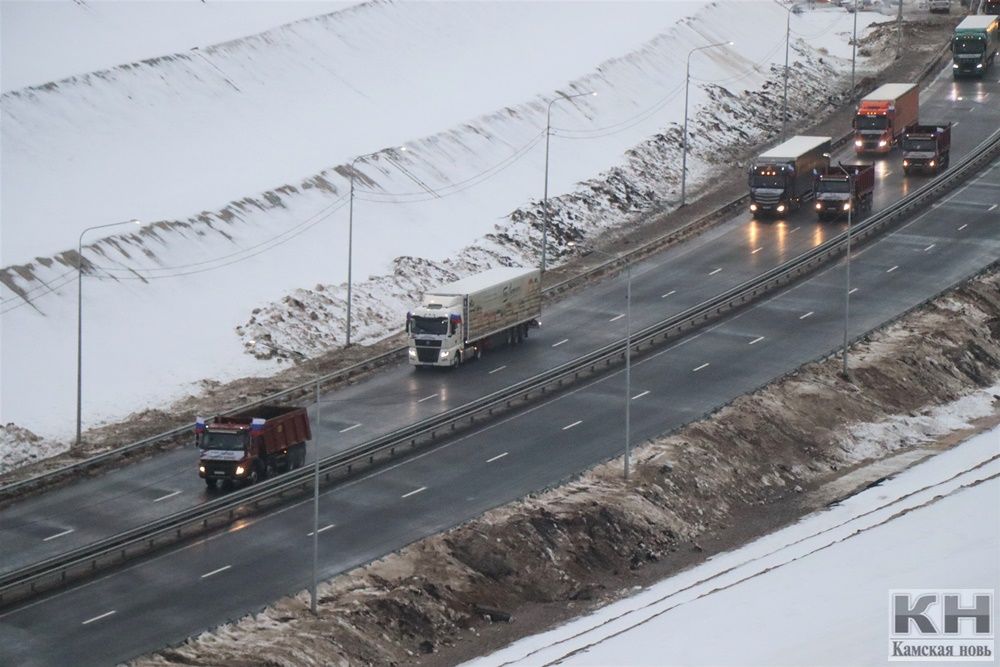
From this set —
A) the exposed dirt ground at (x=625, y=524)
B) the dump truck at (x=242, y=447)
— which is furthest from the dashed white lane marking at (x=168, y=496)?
the exposed dirt ground at (x=625, y=524)

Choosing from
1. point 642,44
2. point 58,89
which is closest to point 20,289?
point 58,89

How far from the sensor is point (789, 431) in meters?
77.4

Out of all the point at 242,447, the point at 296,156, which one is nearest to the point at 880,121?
the point at 296,156

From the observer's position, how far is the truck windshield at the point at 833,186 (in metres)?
104

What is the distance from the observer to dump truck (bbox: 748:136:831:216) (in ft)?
347

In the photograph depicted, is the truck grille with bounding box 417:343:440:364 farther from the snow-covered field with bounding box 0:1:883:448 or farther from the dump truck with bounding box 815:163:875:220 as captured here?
the dump truck with bounding box 815:163:875:220

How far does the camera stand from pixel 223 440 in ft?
220

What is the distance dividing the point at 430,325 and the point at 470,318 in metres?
2.03

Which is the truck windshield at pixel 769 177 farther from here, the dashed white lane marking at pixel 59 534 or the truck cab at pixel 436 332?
the dashed white lane marking at pixel 59 534

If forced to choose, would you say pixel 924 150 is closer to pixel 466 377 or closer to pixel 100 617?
pixel 466 377

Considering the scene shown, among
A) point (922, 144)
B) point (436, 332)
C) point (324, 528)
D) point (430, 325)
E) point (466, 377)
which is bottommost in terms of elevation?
point (324, 528)

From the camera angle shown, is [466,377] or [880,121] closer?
[466,377]

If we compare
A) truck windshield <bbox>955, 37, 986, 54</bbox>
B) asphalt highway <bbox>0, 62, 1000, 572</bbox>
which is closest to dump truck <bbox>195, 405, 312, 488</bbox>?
asphalt highway <bbox>0, 62, 1000, 572</bbox>

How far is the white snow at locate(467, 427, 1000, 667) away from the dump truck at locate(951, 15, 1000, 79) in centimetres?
7625
